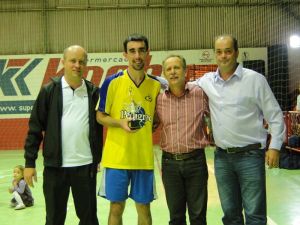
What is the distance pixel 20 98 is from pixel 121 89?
1194 cm

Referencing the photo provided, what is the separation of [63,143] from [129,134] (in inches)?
22.4

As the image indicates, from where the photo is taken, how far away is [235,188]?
3.50 m

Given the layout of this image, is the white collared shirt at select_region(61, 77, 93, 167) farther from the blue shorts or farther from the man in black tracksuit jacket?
the blue shorts

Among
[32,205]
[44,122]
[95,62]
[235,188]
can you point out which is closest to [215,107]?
[235,188]

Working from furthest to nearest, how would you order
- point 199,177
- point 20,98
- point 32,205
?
1. point 20,98
2. point 32,205
3. point 199,177

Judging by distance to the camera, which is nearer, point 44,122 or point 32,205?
point 44,122

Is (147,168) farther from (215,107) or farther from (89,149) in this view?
(215,107)

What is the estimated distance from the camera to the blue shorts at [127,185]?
3.52m

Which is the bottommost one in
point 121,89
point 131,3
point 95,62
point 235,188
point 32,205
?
point 32,205

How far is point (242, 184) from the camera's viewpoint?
3.46 metres

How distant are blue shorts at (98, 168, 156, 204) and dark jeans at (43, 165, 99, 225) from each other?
13 centimetres

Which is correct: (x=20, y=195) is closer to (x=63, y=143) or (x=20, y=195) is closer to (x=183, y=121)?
(x=63, y=143)

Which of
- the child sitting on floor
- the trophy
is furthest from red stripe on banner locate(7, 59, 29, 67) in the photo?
the trophy

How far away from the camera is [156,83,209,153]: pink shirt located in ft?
11.3
